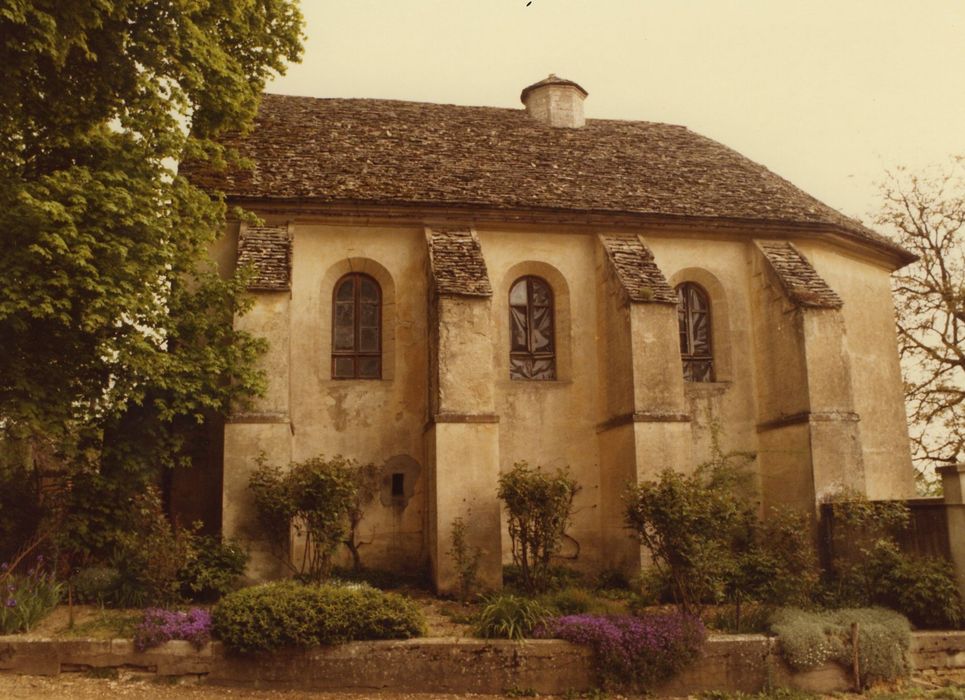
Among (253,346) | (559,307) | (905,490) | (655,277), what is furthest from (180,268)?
(905,490)

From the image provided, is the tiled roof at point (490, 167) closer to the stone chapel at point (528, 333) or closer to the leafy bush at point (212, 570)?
the stone chapel at point (528, 333)

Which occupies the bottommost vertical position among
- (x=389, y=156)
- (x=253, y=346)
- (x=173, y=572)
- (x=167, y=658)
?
(x=167, y=658)

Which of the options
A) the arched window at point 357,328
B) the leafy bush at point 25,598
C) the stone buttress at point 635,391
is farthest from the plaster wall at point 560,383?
the leafy bush at point 25,598

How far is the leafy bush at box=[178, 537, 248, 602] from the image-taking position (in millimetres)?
13430

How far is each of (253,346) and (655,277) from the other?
27.0 ft

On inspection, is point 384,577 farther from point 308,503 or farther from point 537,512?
point 537,512

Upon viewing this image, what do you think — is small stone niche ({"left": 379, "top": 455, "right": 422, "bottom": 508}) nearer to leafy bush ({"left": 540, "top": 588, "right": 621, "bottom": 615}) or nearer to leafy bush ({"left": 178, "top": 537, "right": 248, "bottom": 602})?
leafy bush ({"left": 178, "top": 537, "right": 248, "bottom": 602})

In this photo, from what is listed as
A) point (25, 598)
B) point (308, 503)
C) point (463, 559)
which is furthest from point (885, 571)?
point (25, 598)

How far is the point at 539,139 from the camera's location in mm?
21172

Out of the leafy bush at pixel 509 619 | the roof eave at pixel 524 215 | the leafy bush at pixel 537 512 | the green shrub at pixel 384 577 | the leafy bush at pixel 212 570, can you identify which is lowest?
the leafy bush at pixel 509 619

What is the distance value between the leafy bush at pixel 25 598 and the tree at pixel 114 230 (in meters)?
2.09

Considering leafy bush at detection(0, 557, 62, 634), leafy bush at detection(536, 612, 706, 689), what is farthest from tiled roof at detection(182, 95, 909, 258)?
leafy bush at detection(536, 612, 706, 689)

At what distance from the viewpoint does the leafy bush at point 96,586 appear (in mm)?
12984

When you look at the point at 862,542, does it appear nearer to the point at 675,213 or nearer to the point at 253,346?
the point at 675,213
